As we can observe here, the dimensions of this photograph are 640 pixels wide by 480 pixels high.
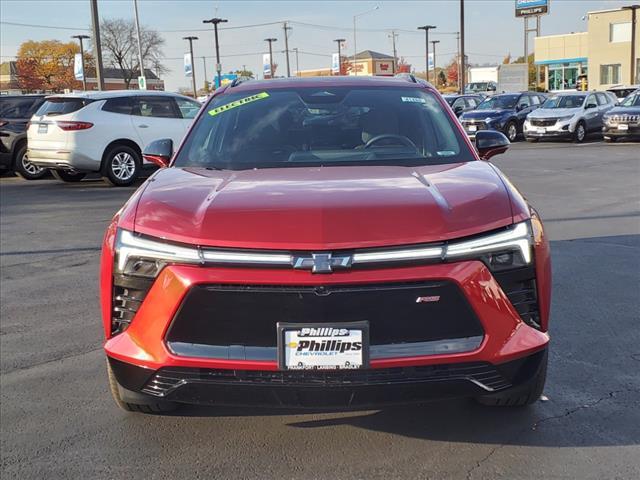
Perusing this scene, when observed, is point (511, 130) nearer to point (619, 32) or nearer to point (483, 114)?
point (483, 114)

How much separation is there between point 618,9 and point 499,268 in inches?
2315

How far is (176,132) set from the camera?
13.8m

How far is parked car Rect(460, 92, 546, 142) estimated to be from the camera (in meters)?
23.9

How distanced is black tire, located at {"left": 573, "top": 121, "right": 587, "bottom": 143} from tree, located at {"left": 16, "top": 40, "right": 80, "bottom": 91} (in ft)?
222

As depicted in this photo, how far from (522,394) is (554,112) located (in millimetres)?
21523

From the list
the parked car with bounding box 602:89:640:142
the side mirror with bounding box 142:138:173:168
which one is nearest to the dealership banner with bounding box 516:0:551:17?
the parked car with bounding box 602:89:640:142

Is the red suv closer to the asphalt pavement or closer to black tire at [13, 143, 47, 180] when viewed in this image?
the asphalt pavement

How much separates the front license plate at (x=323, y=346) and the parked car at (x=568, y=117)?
21505mm

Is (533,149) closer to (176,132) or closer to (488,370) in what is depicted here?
(176,132)

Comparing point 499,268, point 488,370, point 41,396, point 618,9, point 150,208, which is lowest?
point 41,396

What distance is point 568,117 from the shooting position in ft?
73.5

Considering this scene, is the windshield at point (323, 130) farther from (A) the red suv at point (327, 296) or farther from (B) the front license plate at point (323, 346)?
(B) the front license plate at point (323, 346)

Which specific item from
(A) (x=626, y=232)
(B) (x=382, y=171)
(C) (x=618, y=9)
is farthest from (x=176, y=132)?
(C) (x=618, y=9)

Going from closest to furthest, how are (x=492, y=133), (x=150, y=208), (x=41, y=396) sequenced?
1. (x=150, y=208)
2. (x=41, y=396)
3. (x=492, y=133)
